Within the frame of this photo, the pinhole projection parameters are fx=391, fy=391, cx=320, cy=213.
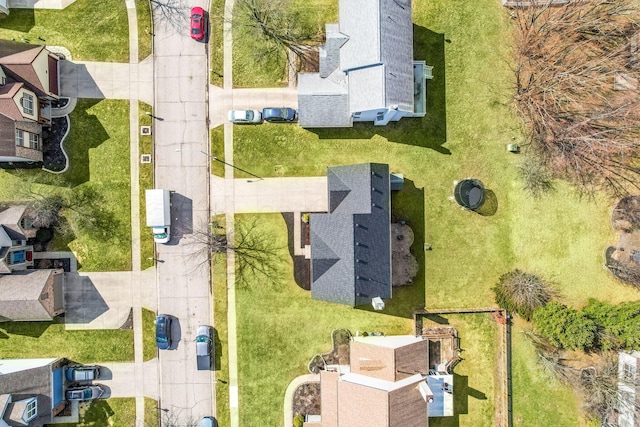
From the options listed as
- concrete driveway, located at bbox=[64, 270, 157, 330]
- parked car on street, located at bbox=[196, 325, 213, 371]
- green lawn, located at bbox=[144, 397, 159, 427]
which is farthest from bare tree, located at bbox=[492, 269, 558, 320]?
green lawn, located at bbox=[144, 397, 159, 427]

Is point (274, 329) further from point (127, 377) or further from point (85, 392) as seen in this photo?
point (85, 392)

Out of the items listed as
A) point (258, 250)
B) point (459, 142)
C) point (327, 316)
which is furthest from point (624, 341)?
point (258, 250)

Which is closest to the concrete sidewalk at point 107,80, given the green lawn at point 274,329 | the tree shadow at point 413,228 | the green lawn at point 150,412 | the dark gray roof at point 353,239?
the green lawn at point 274,329

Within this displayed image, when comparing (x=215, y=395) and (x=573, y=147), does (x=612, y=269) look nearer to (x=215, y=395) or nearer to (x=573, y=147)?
(x=573, y=147)

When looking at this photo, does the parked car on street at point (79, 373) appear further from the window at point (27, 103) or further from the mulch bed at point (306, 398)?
the window at point (27, 103)

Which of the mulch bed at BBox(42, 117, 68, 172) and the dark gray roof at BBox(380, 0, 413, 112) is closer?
the dark gray roof at BBox(380, 0, 413, 112)

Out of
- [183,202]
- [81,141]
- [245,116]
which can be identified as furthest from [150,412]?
[245,116]

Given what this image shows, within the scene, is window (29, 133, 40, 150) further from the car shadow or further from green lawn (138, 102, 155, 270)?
the car shadow
